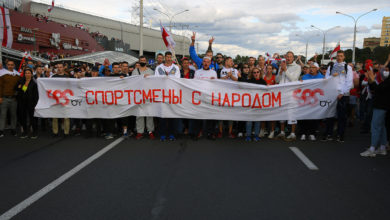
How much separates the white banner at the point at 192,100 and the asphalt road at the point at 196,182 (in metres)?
1.12

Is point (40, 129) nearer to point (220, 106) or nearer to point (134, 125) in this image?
point (134, 125)

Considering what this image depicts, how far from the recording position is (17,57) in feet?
74.0

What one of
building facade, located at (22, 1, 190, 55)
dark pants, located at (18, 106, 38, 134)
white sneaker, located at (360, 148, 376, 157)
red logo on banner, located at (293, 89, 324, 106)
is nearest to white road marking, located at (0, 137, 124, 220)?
dark pants, located at (18, 106, 38, 134)

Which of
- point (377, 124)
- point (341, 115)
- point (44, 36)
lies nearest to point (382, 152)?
point (377, 124)

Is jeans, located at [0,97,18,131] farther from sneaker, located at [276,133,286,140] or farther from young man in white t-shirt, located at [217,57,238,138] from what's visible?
sneaker, located at [276,133,286,140]

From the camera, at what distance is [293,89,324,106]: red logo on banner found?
27.6 ft

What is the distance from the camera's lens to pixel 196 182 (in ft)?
15.6

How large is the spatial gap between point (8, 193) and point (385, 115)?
687 centimetres

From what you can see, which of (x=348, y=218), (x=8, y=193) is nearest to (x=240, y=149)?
(x=348, y=218)

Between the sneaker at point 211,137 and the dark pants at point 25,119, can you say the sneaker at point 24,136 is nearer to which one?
the dark pants at point 25,119

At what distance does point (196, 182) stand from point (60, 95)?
5.35m

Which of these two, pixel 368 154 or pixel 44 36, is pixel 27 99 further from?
pixel 44 36

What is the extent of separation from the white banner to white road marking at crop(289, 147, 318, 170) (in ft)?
4.93

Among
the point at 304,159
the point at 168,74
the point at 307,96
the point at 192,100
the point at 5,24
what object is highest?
the point at 5,24
